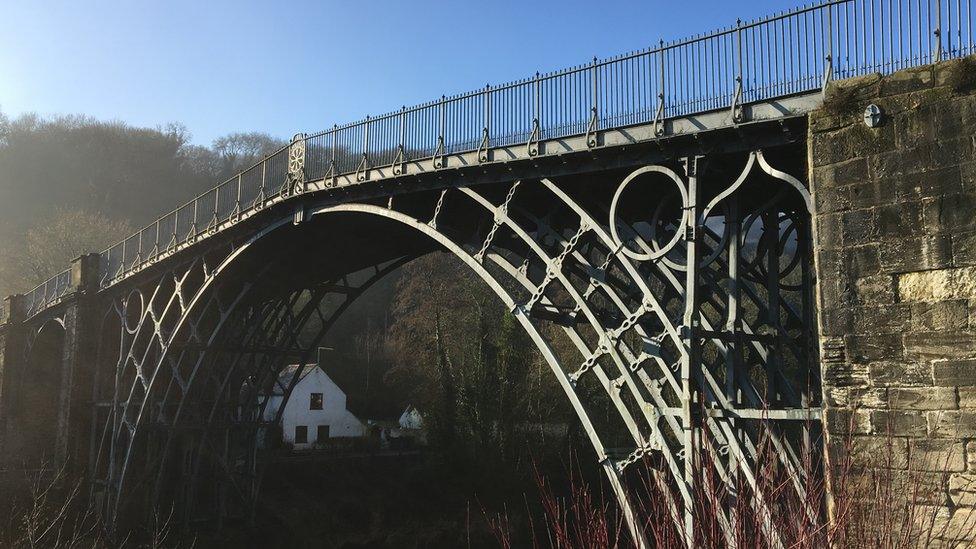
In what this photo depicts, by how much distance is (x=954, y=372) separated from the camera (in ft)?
21.5

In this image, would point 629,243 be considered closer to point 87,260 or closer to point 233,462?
point 233,462

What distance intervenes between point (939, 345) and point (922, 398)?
1.42 feet

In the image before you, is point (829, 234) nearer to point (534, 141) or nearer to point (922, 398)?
point (922, 398)

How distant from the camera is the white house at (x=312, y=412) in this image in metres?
43.6

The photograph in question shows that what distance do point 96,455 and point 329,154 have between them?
15.1 m

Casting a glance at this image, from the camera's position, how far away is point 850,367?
7.09m

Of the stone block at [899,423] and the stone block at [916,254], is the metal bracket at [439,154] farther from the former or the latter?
the stone block at [899,423]

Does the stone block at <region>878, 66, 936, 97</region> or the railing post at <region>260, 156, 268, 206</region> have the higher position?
the railing post at <region>260, 156, 268, 206</region>

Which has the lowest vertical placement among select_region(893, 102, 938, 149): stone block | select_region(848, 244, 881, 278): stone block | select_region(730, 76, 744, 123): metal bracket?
select_region(848, 244, 881, 278): stone block

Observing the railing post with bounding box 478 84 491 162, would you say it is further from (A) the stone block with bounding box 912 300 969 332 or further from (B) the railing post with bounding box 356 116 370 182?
(A) the stone block with bounding box 912 300 969 332

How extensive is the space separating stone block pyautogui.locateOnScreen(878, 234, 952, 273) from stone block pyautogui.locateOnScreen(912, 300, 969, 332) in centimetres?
30

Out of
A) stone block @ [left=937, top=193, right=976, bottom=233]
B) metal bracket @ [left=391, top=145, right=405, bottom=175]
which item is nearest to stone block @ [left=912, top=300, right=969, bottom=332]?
stone block @ [left=937, top=193, right=976, bottom=233]

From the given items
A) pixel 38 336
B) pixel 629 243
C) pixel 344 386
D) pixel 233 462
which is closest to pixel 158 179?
pixel 344 386

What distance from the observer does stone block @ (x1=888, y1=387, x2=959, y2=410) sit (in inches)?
257
